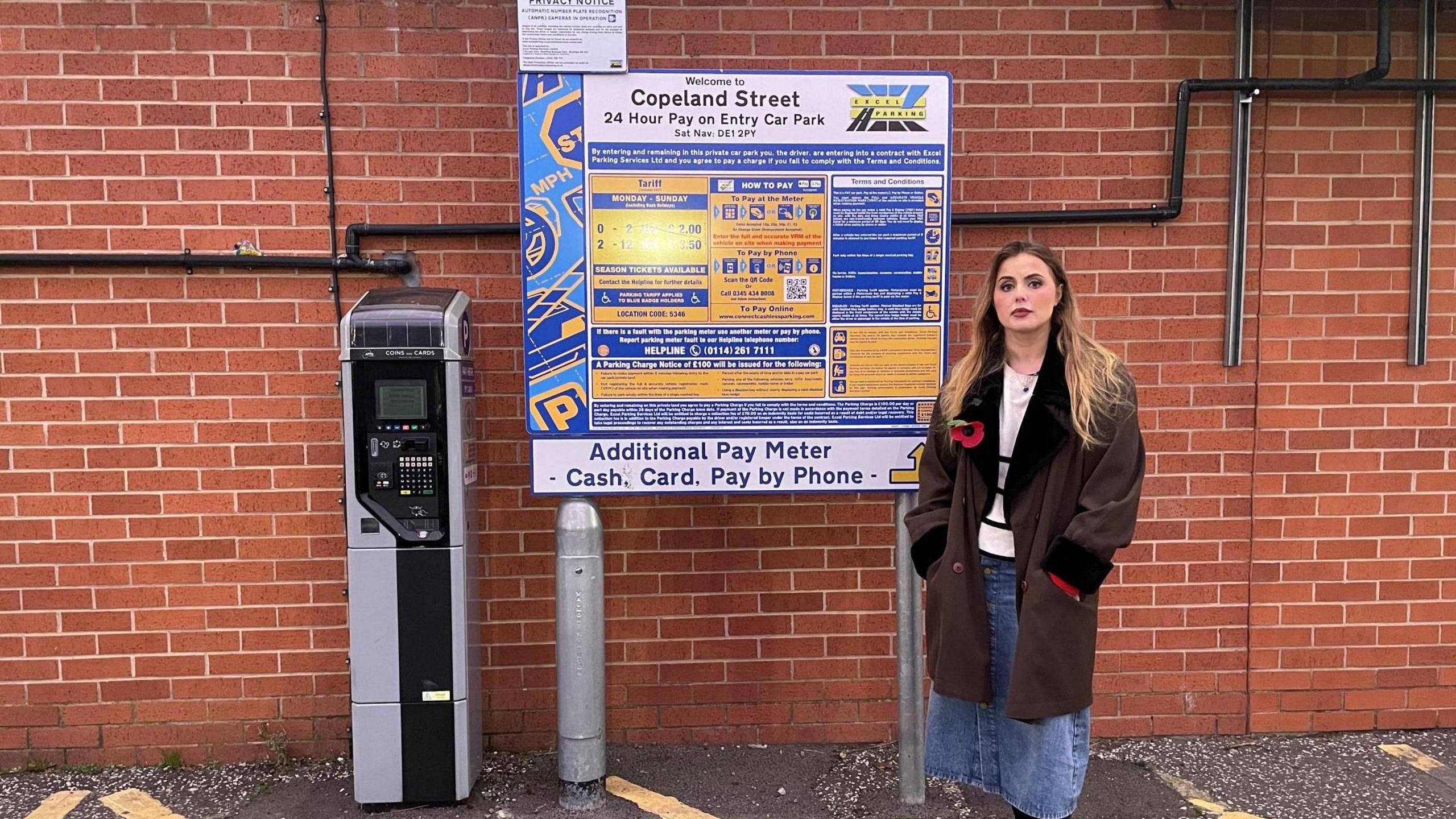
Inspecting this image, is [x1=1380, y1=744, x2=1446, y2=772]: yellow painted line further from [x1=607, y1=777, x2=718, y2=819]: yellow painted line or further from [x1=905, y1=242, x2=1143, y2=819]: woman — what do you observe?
[x1=607, y1=777, x2=718, y2=819]: yellow painted line

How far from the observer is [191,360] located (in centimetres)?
381

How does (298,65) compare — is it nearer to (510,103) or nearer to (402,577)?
(510,103)

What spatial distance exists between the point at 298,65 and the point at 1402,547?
16.8ft

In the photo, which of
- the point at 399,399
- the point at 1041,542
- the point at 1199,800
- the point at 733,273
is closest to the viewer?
the point at 1041,542

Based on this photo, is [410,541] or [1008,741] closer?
[1008,741]

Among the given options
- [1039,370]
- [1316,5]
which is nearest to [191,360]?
[1039,370]

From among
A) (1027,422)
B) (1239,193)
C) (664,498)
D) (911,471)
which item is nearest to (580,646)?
(664,498)

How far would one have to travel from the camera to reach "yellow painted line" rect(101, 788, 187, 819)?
353 cm

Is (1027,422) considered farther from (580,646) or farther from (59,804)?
(59,804)

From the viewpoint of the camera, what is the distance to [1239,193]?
3908 mm

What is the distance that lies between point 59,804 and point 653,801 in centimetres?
229

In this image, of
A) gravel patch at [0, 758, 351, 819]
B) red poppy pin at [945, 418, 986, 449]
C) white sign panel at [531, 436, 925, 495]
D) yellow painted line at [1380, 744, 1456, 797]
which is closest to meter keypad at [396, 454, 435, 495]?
white sign panel at [531, 436, 925, 495]

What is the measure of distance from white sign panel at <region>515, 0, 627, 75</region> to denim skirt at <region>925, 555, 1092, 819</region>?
2.13m

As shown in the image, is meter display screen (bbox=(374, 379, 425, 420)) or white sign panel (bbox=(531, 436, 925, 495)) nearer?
meter display screen (bbox=(374, 379, 425, 420))
